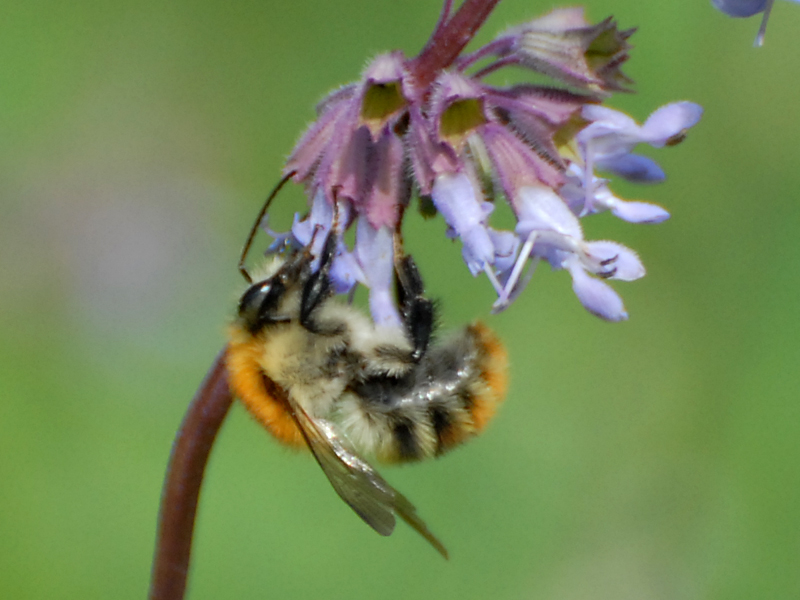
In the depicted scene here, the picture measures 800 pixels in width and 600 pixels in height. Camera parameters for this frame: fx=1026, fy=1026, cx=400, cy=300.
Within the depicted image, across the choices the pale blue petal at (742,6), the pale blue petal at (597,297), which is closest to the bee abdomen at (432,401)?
the pale blue petal at (597,297)

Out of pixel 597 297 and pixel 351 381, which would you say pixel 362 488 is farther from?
pixel 597 297

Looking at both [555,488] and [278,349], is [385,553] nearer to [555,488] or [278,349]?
[555,488]

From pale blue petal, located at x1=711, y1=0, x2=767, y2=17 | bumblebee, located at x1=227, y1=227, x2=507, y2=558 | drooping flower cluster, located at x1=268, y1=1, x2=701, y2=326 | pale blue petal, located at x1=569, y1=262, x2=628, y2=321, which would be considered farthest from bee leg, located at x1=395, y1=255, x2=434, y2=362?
pale blue petal, located at x1=711, y1=0, x2=767, y2=17

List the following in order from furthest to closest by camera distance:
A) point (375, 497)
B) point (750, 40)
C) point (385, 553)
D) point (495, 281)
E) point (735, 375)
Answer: point (750, 40) → point (735, 375) → point (385, 553) → point (375, 497) → point (495, 281)

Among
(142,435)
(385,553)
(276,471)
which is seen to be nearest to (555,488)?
(385,553)

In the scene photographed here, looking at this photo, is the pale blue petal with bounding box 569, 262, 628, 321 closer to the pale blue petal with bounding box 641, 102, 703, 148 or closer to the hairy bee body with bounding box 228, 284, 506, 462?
the pale blue petal with bounding box 641, 102, 703, 148

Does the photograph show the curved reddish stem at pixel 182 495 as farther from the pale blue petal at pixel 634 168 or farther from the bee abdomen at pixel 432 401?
the pale blue petal at pixel 634 168

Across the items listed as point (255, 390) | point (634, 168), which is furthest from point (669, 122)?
point (255, 390)
